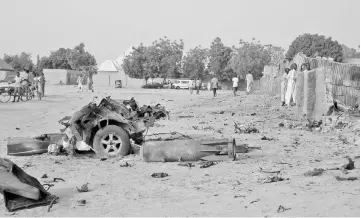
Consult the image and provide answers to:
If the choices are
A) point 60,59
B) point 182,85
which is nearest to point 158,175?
point 182,85

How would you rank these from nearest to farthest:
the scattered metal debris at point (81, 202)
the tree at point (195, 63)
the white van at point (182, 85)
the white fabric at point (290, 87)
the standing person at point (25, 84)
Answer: the scattered metal debris at point (81, 202) → the white fabric at point (290, 87) → the standing person at point (25, 84) → the white van at point (182, 85) → the tree at point (195, 63)

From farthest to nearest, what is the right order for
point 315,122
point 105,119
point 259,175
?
point 315,122 → point 105,119 → point 259,175

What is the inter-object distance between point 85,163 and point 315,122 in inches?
265

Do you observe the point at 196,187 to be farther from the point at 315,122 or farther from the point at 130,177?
the point at 315,122

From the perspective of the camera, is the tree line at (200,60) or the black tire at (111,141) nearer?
the black tire at (111,141)

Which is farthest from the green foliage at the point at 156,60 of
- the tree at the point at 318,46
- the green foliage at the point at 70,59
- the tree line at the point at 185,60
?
the tree at the point at 318,46

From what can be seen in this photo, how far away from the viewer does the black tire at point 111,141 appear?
904 cm

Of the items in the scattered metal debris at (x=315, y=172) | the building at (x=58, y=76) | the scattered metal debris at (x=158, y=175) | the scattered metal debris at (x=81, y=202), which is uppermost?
the building at (x=58, y=76)

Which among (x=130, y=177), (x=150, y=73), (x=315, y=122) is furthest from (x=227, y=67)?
(x=130, y=177)

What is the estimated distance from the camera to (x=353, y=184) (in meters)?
5.97

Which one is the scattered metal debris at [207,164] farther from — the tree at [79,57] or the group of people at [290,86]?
the tree at [79,57]

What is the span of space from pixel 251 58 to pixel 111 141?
249 feet

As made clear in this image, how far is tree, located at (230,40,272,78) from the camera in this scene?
8319cm

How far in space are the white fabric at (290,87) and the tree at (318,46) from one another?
5675 centimetres
